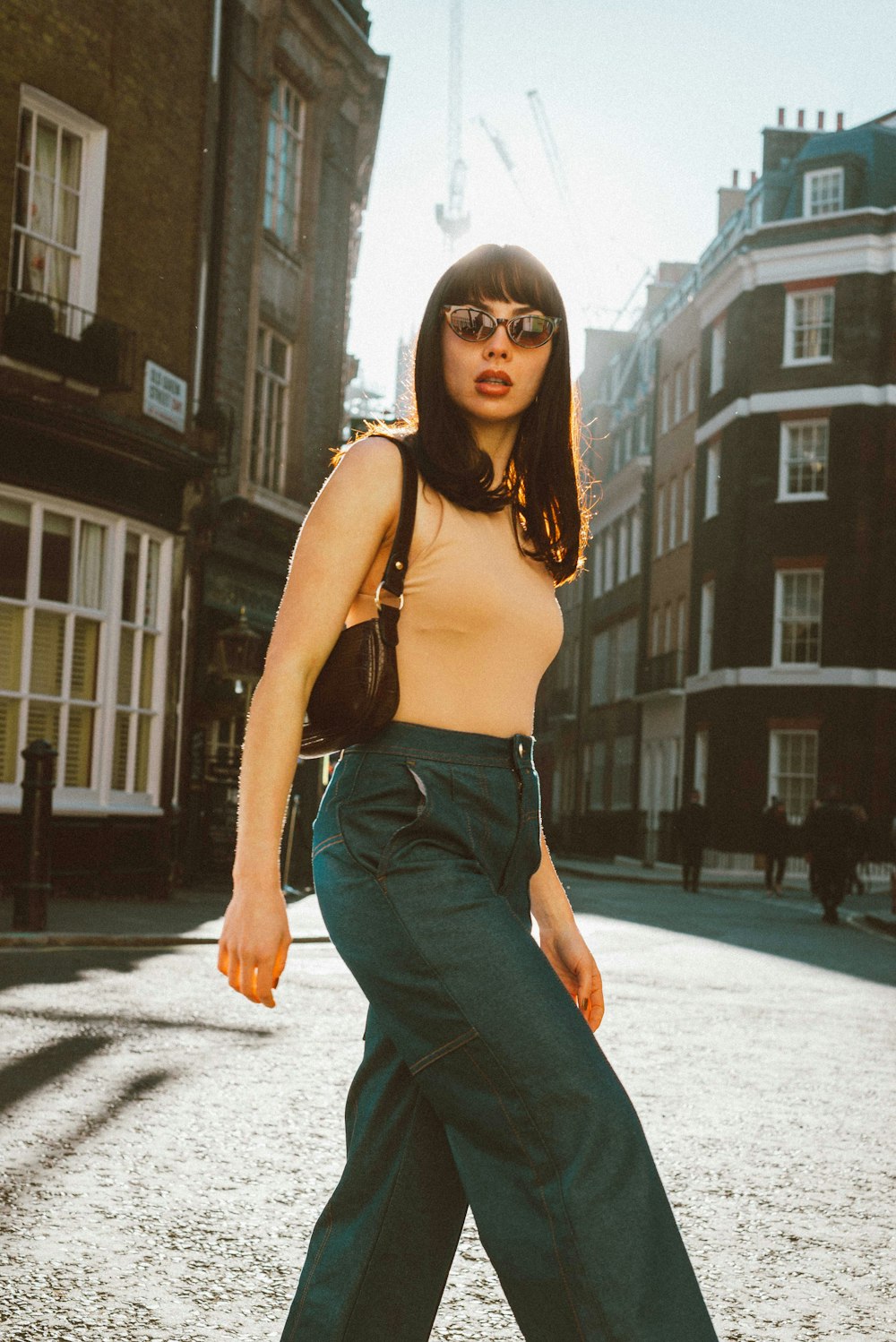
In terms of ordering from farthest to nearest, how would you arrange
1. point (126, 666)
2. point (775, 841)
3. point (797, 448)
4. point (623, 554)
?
point (623, 554), point (797, 448), point (775, 841), point (126, 666)

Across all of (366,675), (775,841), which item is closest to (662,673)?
(775,841)

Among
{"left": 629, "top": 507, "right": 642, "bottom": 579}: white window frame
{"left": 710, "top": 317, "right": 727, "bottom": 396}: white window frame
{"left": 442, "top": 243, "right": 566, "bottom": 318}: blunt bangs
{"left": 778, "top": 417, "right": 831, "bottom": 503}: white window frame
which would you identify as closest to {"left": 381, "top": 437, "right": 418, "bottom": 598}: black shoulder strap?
{"left": 442, "top": 243, "right": 566, "bottom": 318}: blunt bangs

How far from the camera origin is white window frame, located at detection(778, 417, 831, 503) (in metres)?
36.9

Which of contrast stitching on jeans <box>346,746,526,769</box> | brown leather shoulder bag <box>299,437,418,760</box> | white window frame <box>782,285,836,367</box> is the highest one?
white window frame <box>782,285,836,367</box>

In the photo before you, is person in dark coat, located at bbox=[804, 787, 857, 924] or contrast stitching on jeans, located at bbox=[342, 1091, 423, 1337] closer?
contrast stitching on jeans, located at bbox=[342, 1091, 423, 1337]

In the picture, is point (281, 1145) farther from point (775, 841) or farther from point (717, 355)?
point (717, 355)

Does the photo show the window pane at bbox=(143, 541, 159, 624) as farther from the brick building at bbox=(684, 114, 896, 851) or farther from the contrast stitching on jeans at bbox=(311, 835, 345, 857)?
the brick building at bbox=(684, 114, 896, 851)

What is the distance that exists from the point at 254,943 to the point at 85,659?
44.6 ft

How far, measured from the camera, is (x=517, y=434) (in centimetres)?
264

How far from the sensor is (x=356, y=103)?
23.8 metres

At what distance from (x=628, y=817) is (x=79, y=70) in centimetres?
3330

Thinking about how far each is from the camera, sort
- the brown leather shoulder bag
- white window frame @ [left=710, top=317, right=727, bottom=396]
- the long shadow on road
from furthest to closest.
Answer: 1. white window frame @ [left=710, top=317, right=727, bottom=396]
2. the long shadow on road
3. the brown leather shoulder bag

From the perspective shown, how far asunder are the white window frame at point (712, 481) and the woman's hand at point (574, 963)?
124 ft

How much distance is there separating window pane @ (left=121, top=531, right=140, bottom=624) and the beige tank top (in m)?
13.8
